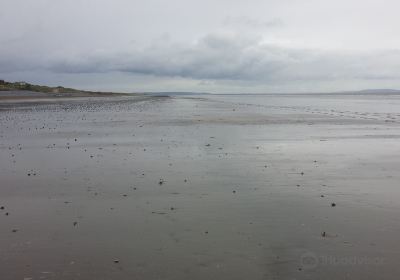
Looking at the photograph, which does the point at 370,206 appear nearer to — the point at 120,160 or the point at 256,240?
the point at 256,240

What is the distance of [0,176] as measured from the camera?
12.7 metres

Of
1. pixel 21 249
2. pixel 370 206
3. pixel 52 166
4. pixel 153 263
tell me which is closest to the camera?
pixel 153 263

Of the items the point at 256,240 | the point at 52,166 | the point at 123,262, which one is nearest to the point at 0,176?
the point at 52,166

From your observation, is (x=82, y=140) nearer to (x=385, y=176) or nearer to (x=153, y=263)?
(x=385, y=176)

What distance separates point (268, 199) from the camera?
977 centimetres

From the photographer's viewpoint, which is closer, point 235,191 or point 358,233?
point 358,233

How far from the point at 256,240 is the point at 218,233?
72 cm

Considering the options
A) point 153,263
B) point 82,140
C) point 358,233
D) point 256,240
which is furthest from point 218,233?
point 82,140

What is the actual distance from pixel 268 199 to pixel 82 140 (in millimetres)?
13982

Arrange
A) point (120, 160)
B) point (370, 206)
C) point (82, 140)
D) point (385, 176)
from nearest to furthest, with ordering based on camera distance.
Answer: point (370, 206) < point (385, 176) < point (120, 160) < point (82, 140)

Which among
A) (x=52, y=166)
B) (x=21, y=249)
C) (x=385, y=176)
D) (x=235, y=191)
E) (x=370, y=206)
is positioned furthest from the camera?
(x=52, y=166)

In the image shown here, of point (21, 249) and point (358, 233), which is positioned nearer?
point (21, 249)

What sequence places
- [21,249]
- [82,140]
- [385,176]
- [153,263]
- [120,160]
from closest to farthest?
[153,263] → [21,249] → [385,176] → [120,160] → [82,140]

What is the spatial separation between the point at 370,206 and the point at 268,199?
84.9 inches
